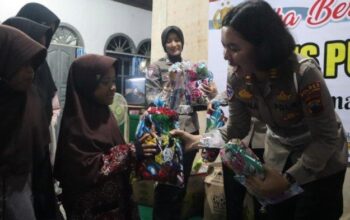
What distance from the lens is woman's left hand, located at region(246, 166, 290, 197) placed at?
3.68 ft

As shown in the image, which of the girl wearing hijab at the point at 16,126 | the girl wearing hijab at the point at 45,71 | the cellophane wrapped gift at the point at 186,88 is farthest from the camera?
the cellophane wrapped gift at the point at 186,88

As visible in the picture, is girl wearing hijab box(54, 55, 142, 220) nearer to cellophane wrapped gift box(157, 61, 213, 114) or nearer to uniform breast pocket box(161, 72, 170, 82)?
cellophane wrapped gift box(157, 61, 213, 114)

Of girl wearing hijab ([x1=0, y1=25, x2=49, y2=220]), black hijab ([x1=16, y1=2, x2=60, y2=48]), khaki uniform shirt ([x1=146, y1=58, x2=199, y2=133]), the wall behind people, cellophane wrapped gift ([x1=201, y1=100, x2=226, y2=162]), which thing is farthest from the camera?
the wall behind people

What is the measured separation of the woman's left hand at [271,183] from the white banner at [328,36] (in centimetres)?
129

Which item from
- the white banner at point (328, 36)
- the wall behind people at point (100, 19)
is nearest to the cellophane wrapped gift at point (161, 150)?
the white banner at point (328, 36)

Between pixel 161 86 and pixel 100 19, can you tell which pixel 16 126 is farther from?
pixel 100 19

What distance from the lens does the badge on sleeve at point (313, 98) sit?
3.58ft

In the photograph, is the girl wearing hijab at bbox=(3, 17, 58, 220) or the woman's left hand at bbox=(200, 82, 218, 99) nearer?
the girl wearing hijab at bbox=(3, 17, 58, 220)

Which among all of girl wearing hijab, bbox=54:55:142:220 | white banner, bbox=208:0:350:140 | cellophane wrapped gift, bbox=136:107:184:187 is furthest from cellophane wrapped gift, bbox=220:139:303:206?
white banner, bbox=208:0:350:140

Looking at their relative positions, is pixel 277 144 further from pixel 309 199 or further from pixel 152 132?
pixel 152 132

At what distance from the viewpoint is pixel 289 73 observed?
1.15m

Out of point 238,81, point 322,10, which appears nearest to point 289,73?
point 238,81

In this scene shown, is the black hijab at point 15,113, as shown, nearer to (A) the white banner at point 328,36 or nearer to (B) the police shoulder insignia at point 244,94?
(B) the police shoulder insignia at point 244,94

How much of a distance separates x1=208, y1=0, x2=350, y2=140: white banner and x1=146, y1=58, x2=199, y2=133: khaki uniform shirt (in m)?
0.84
